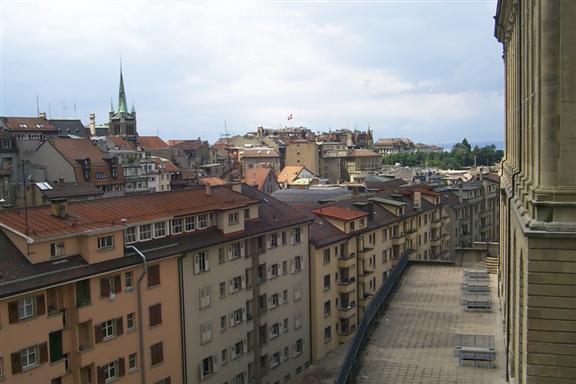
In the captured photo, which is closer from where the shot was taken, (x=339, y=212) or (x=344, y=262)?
(x=344, y=262)

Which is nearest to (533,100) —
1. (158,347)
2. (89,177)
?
(158,347)

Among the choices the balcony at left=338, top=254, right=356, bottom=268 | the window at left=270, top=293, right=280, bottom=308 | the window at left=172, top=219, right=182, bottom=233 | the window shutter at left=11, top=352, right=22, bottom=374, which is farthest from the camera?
the balcony at left=338, top=254, right=356, bottom=268

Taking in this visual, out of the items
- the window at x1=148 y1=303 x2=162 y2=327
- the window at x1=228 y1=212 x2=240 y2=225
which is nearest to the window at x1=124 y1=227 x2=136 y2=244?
the window at x1=148 y1=303 x2=162 y2=327

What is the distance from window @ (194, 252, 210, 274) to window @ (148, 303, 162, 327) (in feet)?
12.2

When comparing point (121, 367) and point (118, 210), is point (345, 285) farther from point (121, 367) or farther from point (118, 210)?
point (121, 367)

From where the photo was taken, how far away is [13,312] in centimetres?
2828

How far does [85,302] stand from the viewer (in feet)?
104

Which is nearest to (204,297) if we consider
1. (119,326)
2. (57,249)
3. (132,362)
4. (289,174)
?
(132,362)

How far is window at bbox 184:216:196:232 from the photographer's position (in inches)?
1581

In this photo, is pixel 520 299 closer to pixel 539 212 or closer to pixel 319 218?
pixel 539 212

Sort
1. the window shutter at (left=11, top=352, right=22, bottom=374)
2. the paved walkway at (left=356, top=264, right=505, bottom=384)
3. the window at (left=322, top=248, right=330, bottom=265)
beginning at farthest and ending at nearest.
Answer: the window at (left=322, top=248, right=330, bottom=265), the window shutter at (left=11, top=352, right=22, bottom=374), the paved walkway at (left=356, top=264, right=505, bottom=384)

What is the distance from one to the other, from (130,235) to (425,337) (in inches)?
713

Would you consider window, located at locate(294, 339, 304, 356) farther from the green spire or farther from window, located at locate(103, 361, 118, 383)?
the green spire

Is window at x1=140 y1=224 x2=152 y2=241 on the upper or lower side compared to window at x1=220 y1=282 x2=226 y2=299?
upper
